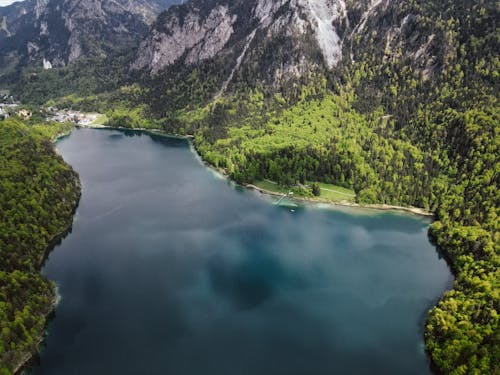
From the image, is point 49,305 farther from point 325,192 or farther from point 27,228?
point 325,192

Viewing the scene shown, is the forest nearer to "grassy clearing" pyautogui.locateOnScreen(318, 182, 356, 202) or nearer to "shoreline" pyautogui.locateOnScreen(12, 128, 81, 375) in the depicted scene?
"shoreline" pyautogui.locateOnScreen(12, 128, 81, 375)

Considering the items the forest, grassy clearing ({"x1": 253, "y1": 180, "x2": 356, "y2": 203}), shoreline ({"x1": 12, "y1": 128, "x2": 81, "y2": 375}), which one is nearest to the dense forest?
shoreline ({"x1": 12, "y1": 128, "x2": 81, "y2": 375})

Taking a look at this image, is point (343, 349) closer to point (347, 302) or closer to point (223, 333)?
point (347, 302)

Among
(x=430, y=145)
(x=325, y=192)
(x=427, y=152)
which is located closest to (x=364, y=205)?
(x=325, y=192)

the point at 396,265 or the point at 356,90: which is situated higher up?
the point at 356,90

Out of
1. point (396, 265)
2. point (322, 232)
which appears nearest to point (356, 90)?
point (322, 232)
